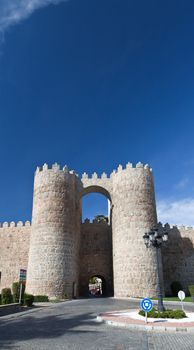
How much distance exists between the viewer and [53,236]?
77.2 ft

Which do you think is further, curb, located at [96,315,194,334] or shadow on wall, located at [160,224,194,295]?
shadow on wall, located at [160,224,194,295]

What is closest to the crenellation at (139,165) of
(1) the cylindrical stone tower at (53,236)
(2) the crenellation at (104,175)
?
(2) the crenellation at (104,175)

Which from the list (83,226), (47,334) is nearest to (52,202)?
(83,226)

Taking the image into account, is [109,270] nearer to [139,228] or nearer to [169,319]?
[139,228]

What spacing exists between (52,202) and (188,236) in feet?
49.6

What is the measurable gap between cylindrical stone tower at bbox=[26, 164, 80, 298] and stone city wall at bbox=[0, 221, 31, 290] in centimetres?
604

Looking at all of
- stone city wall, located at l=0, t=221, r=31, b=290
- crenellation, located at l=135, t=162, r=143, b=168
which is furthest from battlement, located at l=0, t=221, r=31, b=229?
crenellation, located at l=135, t=162, r=143, b=168

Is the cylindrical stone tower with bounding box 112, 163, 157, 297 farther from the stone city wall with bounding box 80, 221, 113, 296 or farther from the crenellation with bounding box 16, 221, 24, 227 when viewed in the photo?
the crenellation with bounding box 16, 221, 24, 227

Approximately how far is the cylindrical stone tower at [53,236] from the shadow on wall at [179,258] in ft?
32.3

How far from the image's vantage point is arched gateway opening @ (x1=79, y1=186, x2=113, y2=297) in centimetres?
2905

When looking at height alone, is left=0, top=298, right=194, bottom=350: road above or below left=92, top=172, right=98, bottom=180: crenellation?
below

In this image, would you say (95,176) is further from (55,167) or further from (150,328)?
(150,328)

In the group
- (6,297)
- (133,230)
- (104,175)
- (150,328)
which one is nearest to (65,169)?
(104,175)

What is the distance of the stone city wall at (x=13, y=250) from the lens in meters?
29.2
